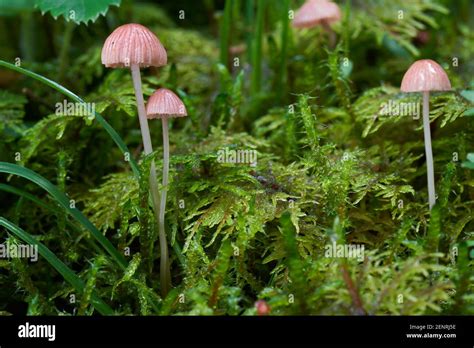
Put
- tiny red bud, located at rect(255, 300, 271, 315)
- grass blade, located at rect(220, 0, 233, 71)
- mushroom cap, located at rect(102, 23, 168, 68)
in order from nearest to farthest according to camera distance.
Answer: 1. tiny red bud, located at rect(255, 300, 271, 315)
2. mushroom cap, located at rect(102, 23, 168, 68)
3. grass blade, located at rect(220, 0, 233, 71)

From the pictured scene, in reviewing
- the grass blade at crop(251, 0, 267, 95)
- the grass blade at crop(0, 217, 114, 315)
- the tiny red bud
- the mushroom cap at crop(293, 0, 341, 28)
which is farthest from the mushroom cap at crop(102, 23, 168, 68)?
the mushroom cap at crop(293, 0, 341, 28)

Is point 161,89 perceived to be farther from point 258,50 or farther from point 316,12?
point 316,12

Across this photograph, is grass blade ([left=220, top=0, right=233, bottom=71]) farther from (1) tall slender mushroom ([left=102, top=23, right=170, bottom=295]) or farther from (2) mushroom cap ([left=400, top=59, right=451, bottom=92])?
(2) mushroom cap ([left=400, top=59, right=451, bottom=92])

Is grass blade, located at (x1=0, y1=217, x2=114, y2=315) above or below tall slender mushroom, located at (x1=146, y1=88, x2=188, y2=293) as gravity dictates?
below

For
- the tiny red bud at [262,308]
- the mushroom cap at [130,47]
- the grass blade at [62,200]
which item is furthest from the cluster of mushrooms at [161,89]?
the tiny red bud at [262,308]

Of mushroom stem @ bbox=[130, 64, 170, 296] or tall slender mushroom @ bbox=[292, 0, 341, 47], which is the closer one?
mushroom stem @ bbox=[130, 64, 170, 296]

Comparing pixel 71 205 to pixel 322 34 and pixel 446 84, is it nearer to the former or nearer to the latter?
pixel 446 84

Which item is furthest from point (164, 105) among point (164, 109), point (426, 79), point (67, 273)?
point (426, 79)
